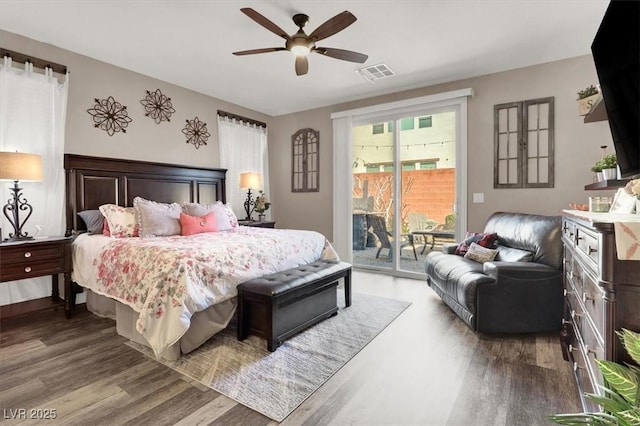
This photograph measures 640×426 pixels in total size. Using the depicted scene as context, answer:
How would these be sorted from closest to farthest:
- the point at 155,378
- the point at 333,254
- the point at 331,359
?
the point at 155,378 < the point at 331,359 < the point at 333,254

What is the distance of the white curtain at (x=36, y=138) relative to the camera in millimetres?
3010

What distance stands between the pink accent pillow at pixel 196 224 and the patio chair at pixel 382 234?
2.55m

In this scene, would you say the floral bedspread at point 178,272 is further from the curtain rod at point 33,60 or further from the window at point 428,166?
the window at point 428,166

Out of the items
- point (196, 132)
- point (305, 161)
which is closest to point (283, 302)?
point (196, 132)

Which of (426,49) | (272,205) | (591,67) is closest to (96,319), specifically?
(272,205)

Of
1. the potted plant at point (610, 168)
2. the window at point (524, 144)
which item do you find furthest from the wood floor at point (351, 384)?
the window at point (524, 144)

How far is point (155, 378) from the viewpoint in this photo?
2.03 m

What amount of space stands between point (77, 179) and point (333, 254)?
2.96 metres

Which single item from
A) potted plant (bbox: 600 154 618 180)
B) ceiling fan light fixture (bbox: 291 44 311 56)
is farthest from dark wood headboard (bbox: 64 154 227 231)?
potted plant (bbox: 600 154 618 180)

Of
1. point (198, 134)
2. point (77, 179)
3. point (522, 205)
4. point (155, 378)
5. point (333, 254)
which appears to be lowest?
point (155, 378)

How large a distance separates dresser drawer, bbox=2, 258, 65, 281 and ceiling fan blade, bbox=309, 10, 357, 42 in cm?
313

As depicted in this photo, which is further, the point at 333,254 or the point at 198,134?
the point at 198,134

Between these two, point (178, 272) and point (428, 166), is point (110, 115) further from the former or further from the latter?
point (428, 166)

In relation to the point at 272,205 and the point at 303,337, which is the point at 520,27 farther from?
the point at 272,205
